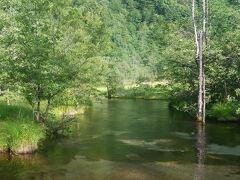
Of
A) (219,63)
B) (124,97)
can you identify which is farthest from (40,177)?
(124,97)

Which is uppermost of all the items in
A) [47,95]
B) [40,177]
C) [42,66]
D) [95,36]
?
[95,36]

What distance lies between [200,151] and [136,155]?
16.8 feet

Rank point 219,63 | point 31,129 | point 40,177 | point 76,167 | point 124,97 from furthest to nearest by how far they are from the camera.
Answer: point 124,97, point 219,63, point 31,129, point 76,167, point 40,177

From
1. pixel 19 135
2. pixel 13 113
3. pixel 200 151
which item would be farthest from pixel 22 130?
pixel 200 151

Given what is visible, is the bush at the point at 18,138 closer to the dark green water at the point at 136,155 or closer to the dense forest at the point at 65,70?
the dense forest at the point at 65,70

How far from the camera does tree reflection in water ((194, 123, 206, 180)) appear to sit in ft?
84.8

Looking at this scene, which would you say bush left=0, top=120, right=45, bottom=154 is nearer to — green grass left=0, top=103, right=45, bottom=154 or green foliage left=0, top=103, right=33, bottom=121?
green grass left=0, top=103, right=45, bottom=154

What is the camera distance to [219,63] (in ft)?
170

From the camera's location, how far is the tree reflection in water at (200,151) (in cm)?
2586

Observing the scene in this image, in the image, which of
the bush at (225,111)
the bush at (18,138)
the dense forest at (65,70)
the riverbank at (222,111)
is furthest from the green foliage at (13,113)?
the bush at (225,111)

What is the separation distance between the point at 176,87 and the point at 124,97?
46576 mm

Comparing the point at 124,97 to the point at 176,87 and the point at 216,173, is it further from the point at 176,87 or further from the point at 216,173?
the point at 216,173

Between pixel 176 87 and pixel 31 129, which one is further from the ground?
pixel 176 87

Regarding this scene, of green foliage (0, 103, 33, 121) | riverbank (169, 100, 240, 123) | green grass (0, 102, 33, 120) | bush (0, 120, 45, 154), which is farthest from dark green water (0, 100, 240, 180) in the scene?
green grass (0, 102, 33, 120)
